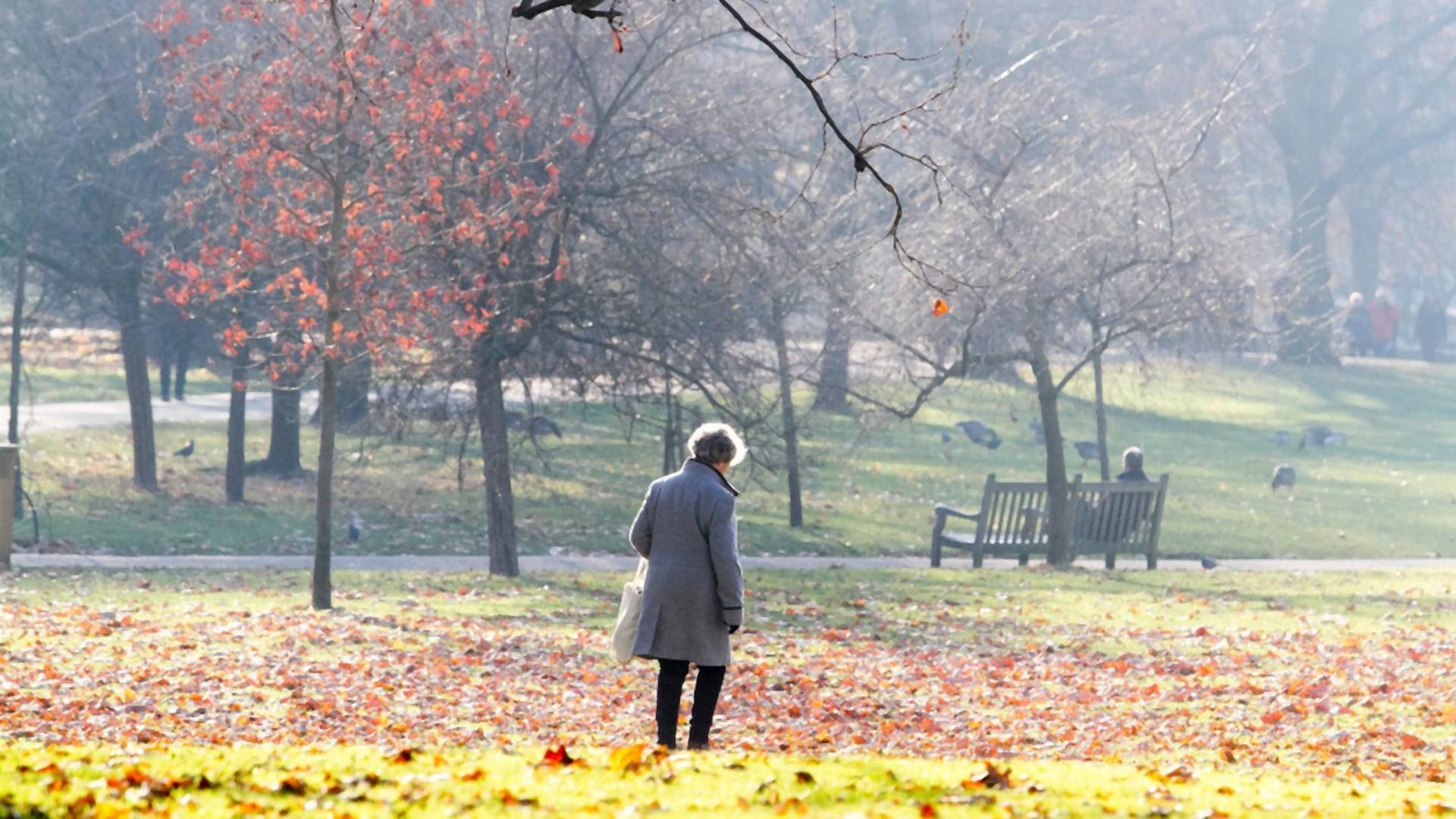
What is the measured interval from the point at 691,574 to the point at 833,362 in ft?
48.8

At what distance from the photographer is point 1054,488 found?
17.4m

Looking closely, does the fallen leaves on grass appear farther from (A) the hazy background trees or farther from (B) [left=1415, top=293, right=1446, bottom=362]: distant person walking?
(B) [left=1415, top=293, right=1446, bottom=362]: distant person walking

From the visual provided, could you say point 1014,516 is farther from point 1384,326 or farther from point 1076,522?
point 1384,326

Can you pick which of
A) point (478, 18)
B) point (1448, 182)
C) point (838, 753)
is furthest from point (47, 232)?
point (1448, 182)

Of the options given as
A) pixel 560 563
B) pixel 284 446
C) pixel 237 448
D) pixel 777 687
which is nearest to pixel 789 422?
pixel 560 563

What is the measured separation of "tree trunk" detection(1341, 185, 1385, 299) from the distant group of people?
2.05 feet

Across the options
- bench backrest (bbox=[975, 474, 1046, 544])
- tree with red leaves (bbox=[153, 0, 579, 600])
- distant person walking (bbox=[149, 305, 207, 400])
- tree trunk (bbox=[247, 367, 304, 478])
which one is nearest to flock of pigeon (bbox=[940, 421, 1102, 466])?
bench backrest (bbox=[975, 474, 1046, 544])

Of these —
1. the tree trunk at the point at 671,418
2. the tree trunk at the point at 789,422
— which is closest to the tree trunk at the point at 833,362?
the tree trunk at the point at 789,422

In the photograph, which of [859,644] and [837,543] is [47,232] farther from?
[859,644]

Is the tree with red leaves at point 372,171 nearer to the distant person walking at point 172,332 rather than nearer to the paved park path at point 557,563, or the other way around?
the paved park path at point 557,563

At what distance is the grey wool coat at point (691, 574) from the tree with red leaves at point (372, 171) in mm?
5383

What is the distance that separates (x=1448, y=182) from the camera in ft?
166

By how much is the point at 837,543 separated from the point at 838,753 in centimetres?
1165

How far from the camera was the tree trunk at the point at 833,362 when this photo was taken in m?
18.5
